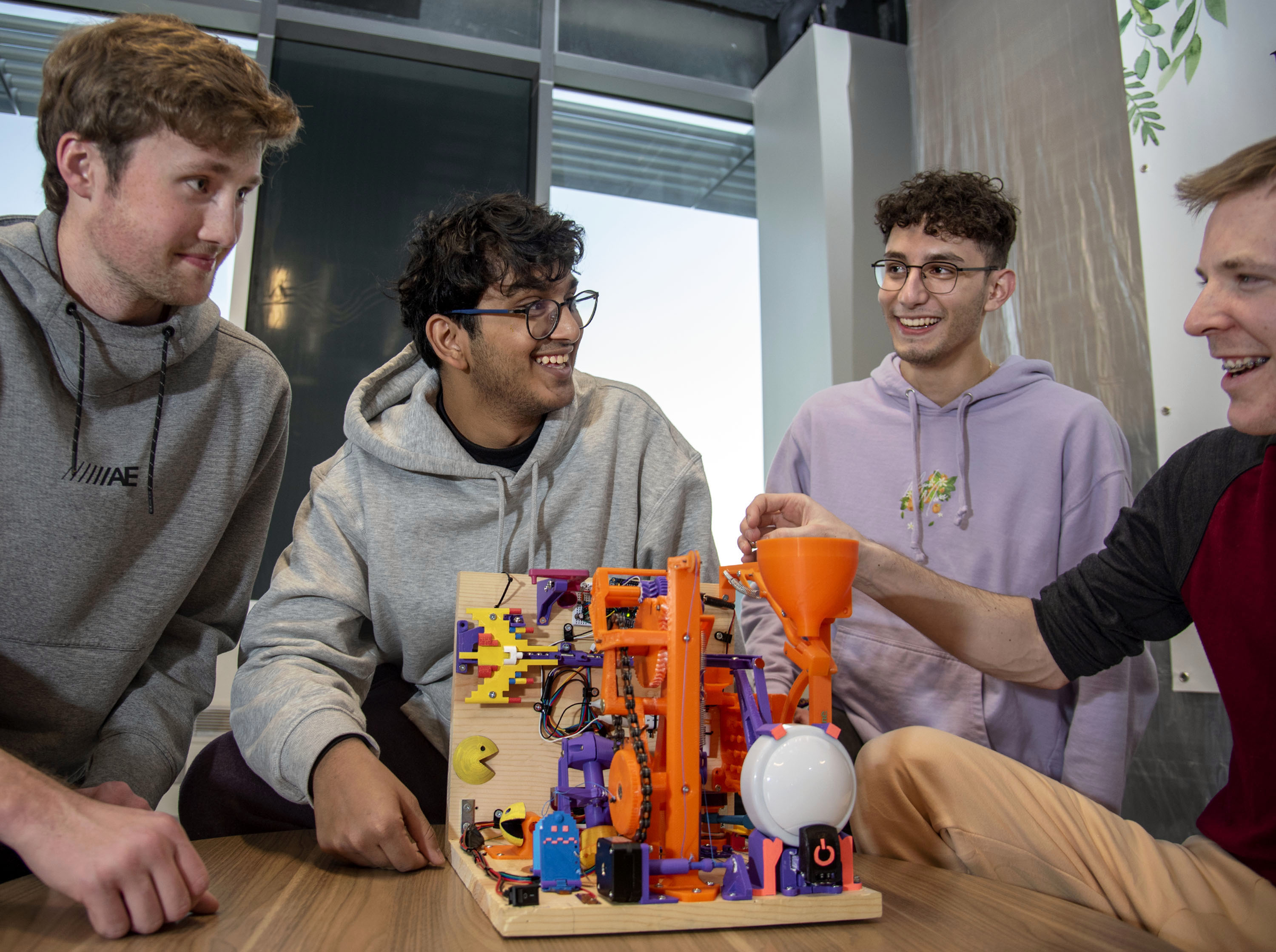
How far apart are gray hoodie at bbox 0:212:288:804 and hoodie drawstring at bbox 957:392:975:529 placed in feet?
4.11

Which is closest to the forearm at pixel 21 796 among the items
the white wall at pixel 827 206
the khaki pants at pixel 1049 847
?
the khaki pants at pixel 1049 847

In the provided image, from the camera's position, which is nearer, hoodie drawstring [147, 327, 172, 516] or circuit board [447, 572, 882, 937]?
circuit board [447, 572, 882, 937]

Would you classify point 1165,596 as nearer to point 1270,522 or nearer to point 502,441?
point 1270,522

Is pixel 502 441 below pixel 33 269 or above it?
below

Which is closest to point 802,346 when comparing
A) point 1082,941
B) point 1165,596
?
point 1165,596

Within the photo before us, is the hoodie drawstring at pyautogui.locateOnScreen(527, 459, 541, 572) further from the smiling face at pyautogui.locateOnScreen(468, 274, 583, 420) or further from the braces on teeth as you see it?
the braces on teeth

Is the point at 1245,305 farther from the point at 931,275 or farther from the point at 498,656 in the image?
the point at 498,656

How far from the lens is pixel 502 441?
1586mm

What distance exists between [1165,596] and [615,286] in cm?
222

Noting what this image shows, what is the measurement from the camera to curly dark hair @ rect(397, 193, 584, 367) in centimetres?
159

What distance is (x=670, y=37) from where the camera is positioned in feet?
10.9

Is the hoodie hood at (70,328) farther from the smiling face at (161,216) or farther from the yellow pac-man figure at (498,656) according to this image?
the yellow pac-man figure at (498,656)

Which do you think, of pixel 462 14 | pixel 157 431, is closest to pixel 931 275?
pixel 157 431

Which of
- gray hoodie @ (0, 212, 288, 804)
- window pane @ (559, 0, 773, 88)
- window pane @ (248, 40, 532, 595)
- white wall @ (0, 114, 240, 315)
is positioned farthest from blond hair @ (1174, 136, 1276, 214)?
window pane @ (559, 0, 773, 88)
